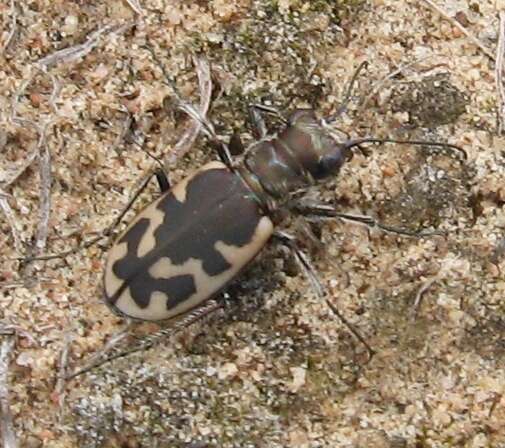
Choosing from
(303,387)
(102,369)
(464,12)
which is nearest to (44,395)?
(102,369)

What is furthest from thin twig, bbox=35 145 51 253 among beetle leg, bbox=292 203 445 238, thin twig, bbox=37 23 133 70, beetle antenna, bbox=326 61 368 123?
beetle antenna, bbox=326 61 368 123

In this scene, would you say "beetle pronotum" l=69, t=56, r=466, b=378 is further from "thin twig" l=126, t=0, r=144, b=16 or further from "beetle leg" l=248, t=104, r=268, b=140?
"thin twig" l=126, t=0, r=144, b=16

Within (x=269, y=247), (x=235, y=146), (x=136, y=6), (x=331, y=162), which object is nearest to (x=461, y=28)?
(x=331, y=162)

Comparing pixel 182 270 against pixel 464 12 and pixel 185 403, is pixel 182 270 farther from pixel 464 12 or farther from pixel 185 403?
pixel 464 12

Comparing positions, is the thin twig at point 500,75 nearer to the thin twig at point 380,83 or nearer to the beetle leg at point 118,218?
the thin twig at point 380,83

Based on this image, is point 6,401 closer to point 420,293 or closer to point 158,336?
point 158,336

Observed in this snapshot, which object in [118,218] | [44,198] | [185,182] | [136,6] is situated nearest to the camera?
[185,182]

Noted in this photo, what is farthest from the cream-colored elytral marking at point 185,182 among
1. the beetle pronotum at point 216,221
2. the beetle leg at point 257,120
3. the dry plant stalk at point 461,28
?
the dry plant stalk at point 461,28
